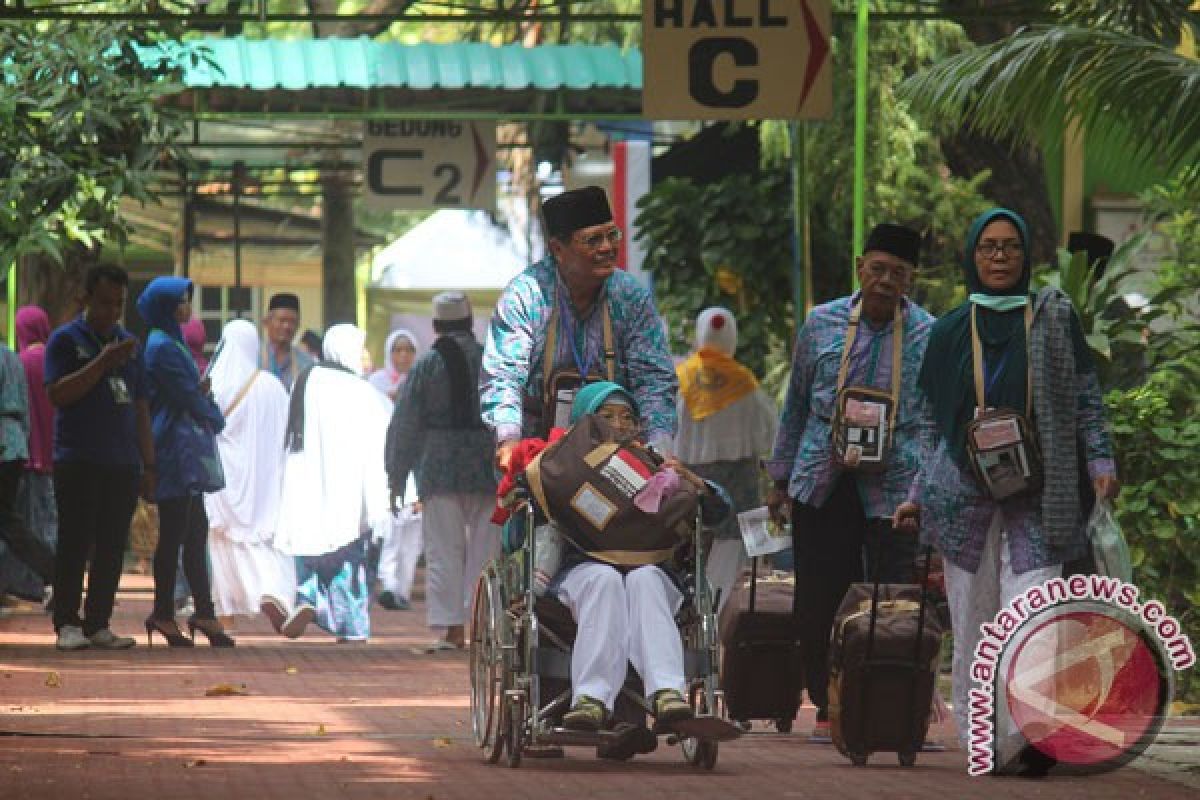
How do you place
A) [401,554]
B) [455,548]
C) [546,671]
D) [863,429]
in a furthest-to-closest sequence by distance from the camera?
[401,554], [455,548], [863,429], [546,671]

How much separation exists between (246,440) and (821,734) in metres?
8.71

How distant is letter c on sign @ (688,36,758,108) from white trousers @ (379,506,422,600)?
845 centimetres

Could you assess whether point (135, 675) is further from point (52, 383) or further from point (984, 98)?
point (984, 98)

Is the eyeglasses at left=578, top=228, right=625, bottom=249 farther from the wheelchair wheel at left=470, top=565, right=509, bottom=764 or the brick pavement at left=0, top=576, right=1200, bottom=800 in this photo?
the brick pavement at left=0, top=576, right=1200, bottom=800

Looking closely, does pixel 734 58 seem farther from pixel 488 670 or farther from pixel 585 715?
pixel 585 715

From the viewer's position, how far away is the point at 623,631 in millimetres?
9617

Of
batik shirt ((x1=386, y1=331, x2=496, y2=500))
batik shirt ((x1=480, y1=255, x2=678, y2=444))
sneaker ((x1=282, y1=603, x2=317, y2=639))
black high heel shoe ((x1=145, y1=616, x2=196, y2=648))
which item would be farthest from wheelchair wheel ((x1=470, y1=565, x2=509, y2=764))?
sneaker ((x1=282, y1=603, x2=317, y2=639))

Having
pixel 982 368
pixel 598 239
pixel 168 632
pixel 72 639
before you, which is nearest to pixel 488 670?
pixel 598 239

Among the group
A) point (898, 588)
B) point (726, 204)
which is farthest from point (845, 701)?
point (726, 204)

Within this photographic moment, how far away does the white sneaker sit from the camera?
16.3 m

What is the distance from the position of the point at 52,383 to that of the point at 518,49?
424 inches

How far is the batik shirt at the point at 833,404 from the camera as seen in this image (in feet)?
36.3

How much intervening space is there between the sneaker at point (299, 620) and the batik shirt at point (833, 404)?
7038 mm

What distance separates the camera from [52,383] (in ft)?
52.3
